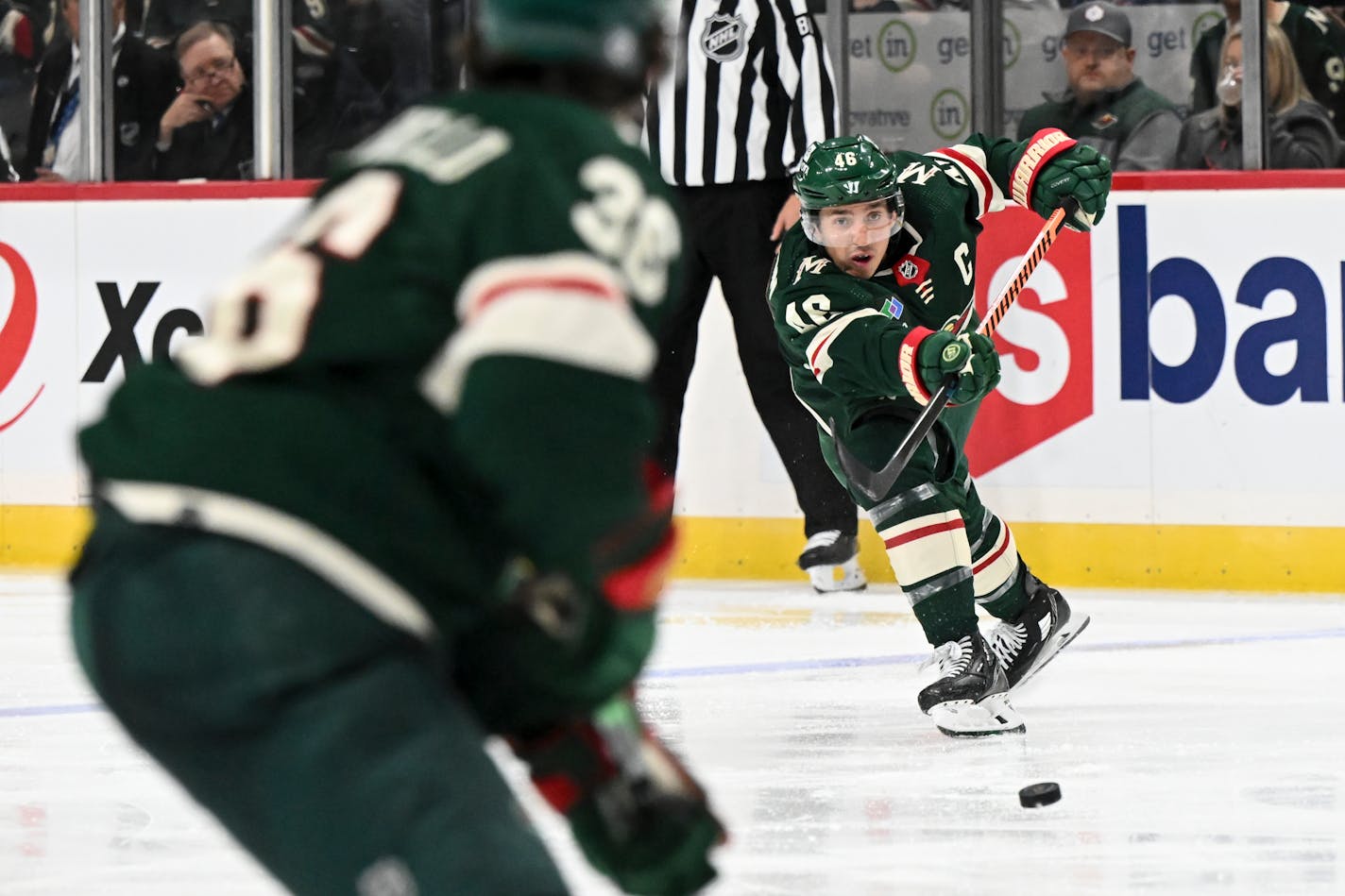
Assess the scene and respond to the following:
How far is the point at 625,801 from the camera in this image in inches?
53.1

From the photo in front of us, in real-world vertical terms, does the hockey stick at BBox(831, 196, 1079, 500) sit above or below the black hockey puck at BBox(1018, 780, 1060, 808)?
above

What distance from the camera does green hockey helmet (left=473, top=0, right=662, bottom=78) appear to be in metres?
1.32

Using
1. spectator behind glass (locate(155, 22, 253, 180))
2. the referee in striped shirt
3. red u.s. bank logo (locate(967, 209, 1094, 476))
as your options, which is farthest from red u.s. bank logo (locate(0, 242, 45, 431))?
red u.s. bank logo (locate(967, 209, 1094, 476))

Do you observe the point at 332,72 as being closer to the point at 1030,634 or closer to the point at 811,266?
the point at 811,266

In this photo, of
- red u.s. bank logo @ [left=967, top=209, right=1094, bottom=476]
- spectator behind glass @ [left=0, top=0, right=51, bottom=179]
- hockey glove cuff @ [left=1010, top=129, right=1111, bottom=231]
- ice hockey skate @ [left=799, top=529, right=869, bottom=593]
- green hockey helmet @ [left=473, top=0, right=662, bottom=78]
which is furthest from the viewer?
spectator behind glass @ [left=0, top=0, right=51, bottom=179]

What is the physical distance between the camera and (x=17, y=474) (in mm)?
6203

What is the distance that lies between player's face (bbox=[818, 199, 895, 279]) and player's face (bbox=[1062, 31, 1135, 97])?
6.86 ft

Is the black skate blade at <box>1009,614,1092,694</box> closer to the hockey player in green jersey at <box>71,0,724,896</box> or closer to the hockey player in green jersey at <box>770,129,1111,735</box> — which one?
the hockey player in green jersey at <box>770,129,1111,735</box>

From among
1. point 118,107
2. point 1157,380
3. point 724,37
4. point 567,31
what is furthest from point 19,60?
point 567,31

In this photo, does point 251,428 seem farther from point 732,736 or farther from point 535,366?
point 732,736

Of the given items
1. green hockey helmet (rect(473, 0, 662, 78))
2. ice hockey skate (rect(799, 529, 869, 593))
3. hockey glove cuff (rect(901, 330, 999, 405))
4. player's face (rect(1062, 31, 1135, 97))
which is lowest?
ice hockey skate (rect(799, 529, 869, 593))

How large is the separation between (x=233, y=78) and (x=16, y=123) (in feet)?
2.37

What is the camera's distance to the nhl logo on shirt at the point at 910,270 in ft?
12.7

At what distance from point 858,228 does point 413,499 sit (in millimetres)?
2560
